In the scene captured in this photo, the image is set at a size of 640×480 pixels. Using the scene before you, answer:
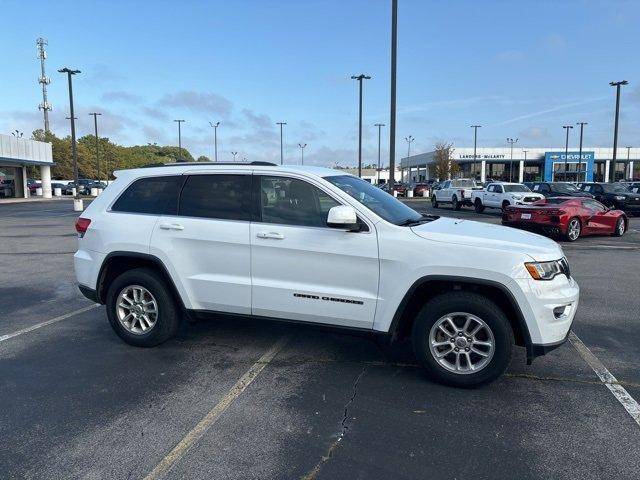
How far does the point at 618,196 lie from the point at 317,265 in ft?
82.8

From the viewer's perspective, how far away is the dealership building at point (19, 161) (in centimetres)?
3953

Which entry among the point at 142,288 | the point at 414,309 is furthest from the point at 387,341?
the point at 142,288

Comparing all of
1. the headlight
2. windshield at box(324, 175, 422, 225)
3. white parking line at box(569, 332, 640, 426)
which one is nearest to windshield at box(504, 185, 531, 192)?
white parking line at box(569, 332, 640, 426)

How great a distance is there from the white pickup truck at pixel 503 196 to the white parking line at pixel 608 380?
18.7m

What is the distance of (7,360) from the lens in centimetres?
500

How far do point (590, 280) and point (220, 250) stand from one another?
694 centimetres

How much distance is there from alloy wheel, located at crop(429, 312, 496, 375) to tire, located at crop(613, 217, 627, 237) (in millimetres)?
13969

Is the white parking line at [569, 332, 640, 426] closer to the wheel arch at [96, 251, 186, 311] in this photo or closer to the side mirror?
the side mirror

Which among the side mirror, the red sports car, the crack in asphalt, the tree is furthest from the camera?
the tree

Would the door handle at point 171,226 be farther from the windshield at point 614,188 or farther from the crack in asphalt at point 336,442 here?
the windshield at point 614,188

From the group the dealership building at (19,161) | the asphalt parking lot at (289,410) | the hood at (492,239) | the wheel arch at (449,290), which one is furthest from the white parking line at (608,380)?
the dealership building at (19,161)

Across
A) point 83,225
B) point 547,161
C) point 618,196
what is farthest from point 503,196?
point 547,161

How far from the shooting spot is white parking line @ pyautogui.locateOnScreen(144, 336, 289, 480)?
3182 millimetres

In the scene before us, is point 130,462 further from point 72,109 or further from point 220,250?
point 72,109
